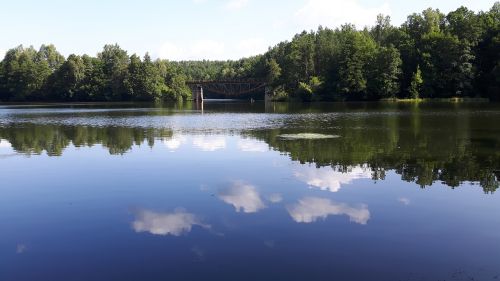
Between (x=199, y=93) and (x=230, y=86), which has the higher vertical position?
(x=230, y=86)

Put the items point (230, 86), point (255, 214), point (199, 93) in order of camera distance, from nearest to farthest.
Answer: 1. point (255, 214)
2. point (199, 93)
3. point (230, 86)

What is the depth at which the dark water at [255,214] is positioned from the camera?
11008 mm

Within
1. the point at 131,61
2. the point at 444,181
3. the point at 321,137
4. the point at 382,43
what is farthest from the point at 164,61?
the point at 444,181

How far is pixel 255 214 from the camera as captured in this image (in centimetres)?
1538

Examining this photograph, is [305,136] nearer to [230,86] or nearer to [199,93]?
[199,93]

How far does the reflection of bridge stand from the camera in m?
173

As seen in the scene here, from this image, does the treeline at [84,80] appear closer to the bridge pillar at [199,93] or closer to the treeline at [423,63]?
the bridge pillar at [199,93]

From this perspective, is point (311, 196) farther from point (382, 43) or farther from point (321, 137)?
point (382, 43)

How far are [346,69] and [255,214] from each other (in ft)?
355

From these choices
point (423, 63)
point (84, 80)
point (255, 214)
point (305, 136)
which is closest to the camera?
point (255, 214)

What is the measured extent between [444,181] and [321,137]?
55.5 ft

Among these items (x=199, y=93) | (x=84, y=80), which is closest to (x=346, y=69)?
(x=199, y=93)

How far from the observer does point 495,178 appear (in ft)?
67.0

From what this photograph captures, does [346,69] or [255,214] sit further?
[346,69]
